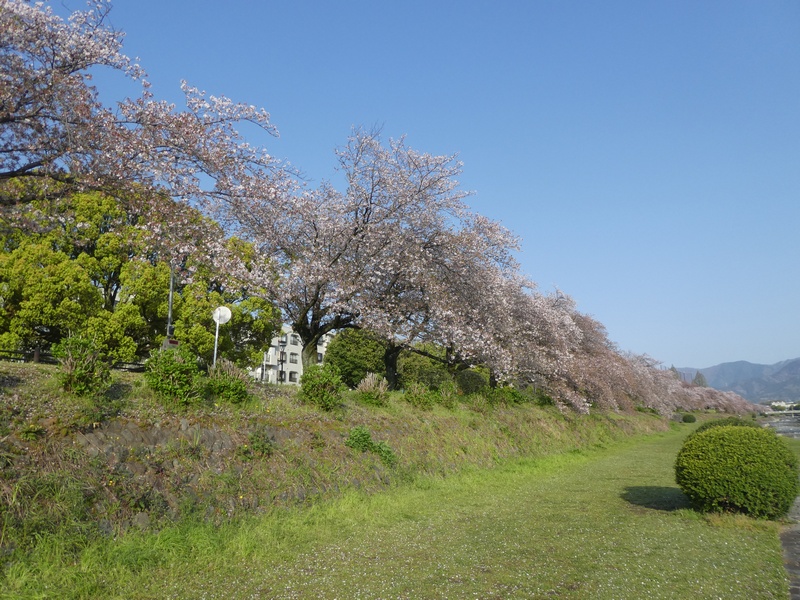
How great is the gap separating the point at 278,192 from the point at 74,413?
5.81 m

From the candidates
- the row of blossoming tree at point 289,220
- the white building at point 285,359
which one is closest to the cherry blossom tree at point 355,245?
the row of blossoming tree at point 289,220

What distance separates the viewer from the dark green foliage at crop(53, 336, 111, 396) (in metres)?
8.83

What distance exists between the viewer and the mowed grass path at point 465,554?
19.7 ft

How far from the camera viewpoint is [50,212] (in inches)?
378

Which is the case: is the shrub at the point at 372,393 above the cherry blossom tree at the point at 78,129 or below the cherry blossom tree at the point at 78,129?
below

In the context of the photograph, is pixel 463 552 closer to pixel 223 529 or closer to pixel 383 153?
pixel 223 529

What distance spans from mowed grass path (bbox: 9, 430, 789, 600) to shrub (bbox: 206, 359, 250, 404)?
308cm

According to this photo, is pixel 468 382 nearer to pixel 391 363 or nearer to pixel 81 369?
pixel 391 363

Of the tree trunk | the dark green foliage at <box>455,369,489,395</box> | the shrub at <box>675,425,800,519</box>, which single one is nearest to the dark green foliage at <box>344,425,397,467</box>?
the shrub at <box>675,425,800,519</box>

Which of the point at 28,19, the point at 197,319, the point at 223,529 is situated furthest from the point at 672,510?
the point at 197,319

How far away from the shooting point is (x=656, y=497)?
39.4 feet

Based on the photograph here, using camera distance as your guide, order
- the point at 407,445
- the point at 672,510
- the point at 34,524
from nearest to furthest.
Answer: the point at 34,524, the point at 672,510, the point at 407,445

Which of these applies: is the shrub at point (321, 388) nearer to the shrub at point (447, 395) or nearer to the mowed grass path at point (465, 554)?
the mowed grass path at point (465, 554)

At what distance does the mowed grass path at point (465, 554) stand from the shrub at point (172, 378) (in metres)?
2.97
